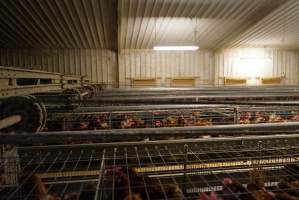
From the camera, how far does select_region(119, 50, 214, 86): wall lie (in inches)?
450

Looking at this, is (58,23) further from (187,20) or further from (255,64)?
(255,64)

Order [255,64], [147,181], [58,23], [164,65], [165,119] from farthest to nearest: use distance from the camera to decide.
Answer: [255,64] < [164,65] < [58,23] < [165,119] < [147,181]

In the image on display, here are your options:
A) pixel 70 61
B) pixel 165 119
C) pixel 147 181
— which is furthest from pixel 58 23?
pixel 147 181

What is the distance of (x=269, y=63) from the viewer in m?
12.1

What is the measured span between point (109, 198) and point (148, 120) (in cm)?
225

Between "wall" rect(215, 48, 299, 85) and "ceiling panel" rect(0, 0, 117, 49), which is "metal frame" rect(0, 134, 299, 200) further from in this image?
"wall" rect(215, 48, 299, 85)

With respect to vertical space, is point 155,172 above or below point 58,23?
below

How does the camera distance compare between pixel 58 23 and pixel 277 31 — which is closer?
pixel 58 23

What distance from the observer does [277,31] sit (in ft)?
31.2

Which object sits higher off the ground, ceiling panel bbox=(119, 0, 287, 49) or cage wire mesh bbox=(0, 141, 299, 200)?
ceiling panel bbox=(119, 0, 287, 49)

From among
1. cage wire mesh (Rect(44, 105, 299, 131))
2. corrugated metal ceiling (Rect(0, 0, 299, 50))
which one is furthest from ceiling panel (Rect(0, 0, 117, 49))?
cage wire mesh (Rect(44, 105, 299, 131))

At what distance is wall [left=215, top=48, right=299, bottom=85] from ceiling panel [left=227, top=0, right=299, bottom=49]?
1.40 ft

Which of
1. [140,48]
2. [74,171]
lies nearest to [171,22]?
[140,48]

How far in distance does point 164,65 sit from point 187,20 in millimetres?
3526
